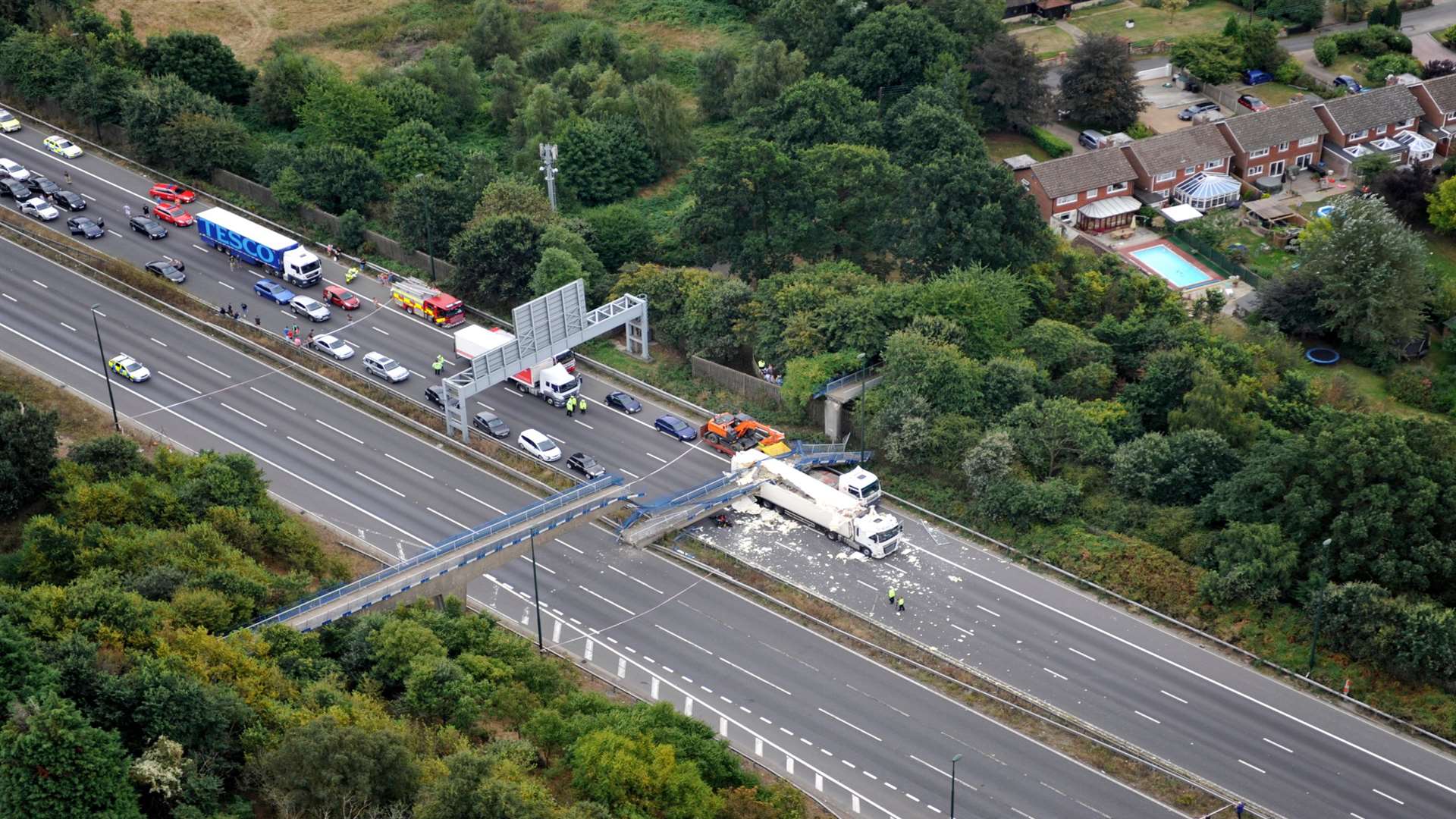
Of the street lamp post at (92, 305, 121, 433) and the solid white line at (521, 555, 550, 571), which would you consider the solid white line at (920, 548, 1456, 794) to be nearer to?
the solid white line at (521, 555, 550, 571)

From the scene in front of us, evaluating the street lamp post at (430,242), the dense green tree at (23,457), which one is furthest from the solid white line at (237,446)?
the street lamp post at (430,242)

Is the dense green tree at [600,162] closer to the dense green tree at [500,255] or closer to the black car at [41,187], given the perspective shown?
the dense green tree at [500,255]

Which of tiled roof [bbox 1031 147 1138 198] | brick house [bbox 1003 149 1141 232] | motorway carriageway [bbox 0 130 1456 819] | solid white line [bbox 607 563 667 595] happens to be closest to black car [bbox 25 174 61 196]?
motorway carriageway [bbox 0 130 1456 819]

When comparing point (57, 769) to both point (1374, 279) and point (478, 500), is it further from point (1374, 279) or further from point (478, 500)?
point (1374, 279)

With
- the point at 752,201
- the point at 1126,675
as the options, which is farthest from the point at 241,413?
the point at 1126,675

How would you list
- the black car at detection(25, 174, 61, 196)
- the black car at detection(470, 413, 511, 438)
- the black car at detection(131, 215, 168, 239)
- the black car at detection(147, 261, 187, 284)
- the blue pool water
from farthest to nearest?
the black car at detection(25, 174, 61, 196), the black car at detection(131, 215, 168, 239), the blue pool water, the black car at detection(147, 261, 187, 284), the black car at detection(470, 413, 511, 438)
